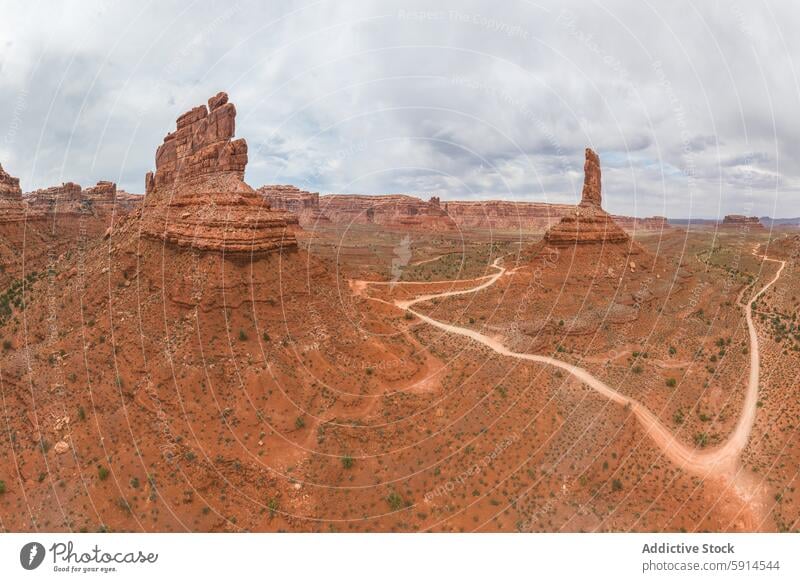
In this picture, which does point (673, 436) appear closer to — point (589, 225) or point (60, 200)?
point (589, 225)

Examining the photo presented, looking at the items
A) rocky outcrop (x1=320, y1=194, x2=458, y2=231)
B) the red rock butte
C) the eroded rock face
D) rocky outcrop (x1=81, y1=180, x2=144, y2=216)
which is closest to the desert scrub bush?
the red rock butte

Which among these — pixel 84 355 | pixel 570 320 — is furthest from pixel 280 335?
pixel 570 320

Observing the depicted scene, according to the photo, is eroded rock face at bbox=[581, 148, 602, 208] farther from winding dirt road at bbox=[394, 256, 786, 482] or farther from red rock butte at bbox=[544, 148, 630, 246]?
winding dirt road at bbox=[394, 256, 786, 482]

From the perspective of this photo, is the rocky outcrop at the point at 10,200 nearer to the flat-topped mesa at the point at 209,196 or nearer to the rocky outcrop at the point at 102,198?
the rocky outcrop at the point at 102,198

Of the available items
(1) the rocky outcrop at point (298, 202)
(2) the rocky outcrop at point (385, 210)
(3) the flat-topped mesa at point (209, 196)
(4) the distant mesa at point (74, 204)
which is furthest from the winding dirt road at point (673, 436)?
(2) the rocky outcrop at point (385, 210)

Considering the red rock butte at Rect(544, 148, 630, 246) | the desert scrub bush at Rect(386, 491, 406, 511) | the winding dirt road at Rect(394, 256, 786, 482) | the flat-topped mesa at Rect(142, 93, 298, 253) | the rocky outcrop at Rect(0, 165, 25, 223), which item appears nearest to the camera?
the desert scrub bush at Rect(386, 491, 406, 511)

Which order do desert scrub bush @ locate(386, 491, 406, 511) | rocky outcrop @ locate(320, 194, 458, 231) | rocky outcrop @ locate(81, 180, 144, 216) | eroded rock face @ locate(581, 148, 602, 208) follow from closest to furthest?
1. desert scrub bush @ locate(386, 491, 406, 511)
2. eroded rock face @ locate(581, 148, 602, 208)
3. rocky outcrop @ locate(81, 180, 144, 216)
4. rocky outcrop @ locate(320, 194, 458, 231)

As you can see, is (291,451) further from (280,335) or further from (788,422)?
(788,422)
